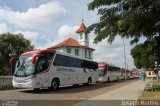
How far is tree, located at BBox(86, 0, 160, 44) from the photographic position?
947 cm

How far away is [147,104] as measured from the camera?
1315 centimetres

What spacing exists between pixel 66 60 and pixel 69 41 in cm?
6105

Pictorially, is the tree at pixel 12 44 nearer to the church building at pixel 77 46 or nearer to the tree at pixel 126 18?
Answer: the church building at pixel 77 46

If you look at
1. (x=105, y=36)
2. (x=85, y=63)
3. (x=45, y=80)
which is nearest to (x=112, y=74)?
(x=85, y=63)

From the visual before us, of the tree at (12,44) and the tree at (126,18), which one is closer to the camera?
the tree at (126,18)

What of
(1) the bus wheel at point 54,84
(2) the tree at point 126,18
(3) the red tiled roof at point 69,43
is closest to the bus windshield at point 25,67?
(1) the bus wheel at point 54,84

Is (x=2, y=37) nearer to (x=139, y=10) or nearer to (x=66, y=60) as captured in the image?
(x=66, y=60)

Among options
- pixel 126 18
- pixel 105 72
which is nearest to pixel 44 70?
pixel 126 18

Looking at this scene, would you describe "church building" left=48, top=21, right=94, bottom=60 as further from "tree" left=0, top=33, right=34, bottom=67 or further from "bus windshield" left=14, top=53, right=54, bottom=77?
"bus windshield" left=14, top=53, right=54, bottom=77

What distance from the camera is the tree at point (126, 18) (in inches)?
373

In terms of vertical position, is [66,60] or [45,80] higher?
[66,60]

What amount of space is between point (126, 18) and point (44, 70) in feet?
41.5

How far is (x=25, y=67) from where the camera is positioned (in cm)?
2047

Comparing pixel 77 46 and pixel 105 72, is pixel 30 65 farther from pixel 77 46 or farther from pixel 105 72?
pixel 77 46
